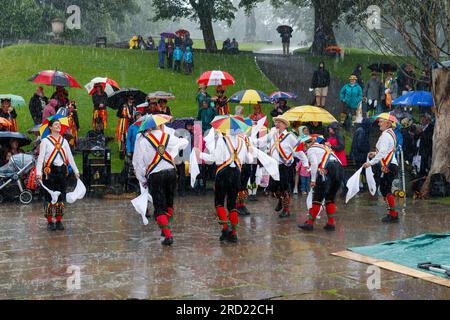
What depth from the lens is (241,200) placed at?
48.2ft

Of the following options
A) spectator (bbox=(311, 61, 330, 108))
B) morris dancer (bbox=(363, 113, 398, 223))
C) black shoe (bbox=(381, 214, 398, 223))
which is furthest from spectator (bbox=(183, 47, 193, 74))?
black shoe (bbox=(381, 214, 398, 223))

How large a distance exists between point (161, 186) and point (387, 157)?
15.3 feet

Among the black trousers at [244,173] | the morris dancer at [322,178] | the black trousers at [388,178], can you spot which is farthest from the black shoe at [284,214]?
the black trousers at [388,178]

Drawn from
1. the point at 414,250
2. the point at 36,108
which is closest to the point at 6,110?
the point at 36,108

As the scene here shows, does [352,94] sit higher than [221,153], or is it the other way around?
[352,94]

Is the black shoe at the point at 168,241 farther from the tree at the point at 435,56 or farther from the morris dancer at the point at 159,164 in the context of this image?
the tree at the point at 435,56

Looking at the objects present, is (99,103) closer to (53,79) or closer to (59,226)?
(53,79)

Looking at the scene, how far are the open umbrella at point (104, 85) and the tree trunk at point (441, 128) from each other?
8.90 m

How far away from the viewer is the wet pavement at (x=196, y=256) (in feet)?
28.0

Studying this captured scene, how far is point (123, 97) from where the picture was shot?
1970cm

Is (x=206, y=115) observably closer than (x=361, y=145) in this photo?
Yes

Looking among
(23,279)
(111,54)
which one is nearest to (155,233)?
(23,279)

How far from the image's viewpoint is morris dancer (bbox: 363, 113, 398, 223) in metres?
13.7

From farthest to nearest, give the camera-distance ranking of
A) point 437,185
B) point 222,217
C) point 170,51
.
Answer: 1. point 170,51
2. point 437,185
3. point 222,217
